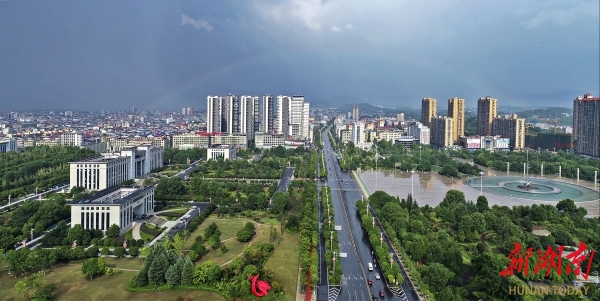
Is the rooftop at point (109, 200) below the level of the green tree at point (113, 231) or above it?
above

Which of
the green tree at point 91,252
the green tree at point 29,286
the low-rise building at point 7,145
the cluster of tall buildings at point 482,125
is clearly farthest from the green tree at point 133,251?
the cluster of tall buildings at point 482,125

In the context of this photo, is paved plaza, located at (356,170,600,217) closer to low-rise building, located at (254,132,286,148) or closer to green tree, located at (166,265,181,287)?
green tree, located at (166,265,181,287)

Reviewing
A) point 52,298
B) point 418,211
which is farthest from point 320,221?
point 52,298

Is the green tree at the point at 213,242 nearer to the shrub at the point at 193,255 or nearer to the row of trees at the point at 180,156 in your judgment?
the shrub at the point at 193,255

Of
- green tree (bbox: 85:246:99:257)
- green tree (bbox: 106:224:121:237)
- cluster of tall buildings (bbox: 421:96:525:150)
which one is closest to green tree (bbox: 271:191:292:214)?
green tree (bbox: 106:224:121:237)

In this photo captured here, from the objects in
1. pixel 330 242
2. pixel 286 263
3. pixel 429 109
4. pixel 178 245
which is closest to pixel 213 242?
pixel 178 245

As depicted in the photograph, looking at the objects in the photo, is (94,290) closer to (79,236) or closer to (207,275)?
(207,275)

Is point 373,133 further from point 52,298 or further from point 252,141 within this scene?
point 52,298
